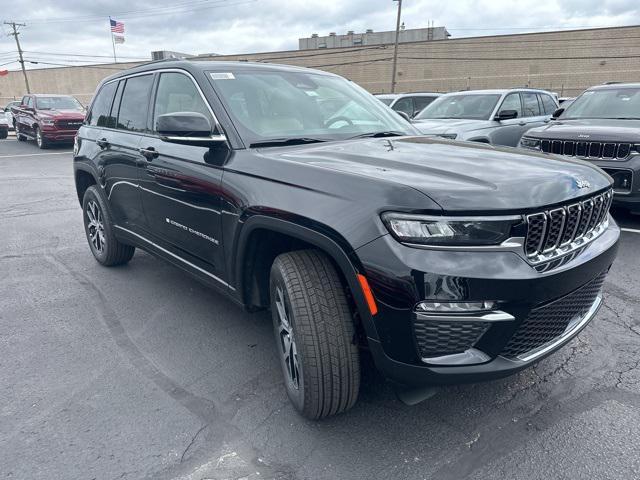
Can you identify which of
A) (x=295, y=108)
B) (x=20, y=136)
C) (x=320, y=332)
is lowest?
(x=20, y=136)

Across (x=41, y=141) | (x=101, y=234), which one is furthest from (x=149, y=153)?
(x=41, y=141)

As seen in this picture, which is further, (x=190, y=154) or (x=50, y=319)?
(x=50, y=319)

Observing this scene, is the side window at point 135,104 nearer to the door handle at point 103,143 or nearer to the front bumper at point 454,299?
the door handle at point 103,143

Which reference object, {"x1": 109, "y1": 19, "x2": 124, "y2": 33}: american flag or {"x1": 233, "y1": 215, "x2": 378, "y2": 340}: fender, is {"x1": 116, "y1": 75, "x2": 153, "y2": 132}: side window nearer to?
{"x1": 233, "y1": 215, "x2": 378, "y2": 340}: fender

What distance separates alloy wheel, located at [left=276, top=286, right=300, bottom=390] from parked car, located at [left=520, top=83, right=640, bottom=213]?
4.68 metres

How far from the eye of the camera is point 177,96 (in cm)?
350

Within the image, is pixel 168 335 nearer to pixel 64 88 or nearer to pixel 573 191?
pixel 573 191

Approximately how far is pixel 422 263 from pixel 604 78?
4763cm

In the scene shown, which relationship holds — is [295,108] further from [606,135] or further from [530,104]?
[530,104]

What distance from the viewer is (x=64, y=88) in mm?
64062

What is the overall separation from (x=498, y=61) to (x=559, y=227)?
4846 cm

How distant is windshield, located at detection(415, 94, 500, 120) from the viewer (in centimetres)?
923

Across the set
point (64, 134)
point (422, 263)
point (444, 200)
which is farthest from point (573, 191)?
point (64, 134)

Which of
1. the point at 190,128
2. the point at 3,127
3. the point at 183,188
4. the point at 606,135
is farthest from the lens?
the point at 3,127
